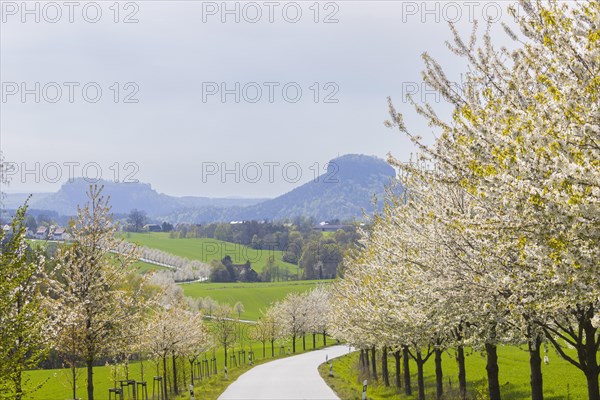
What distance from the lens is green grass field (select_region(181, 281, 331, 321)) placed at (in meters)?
156

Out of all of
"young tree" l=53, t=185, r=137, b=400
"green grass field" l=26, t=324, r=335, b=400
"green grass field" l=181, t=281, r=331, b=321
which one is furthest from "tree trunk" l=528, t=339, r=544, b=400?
"green grass field" l=181, t=281, r=331, b=321

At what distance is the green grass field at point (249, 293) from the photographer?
156 meters

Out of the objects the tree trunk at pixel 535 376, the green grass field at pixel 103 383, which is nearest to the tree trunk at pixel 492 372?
the tree trunk at pixel 535 376

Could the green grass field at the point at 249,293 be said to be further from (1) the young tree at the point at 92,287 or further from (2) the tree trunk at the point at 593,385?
(2) the tree trunk at the point at 593,385

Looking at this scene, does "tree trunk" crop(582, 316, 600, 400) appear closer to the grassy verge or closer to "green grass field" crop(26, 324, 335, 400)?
the grassy verge

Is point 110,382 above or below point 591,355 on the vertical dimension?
below

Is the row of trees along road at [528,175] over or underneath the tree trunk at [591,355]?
over

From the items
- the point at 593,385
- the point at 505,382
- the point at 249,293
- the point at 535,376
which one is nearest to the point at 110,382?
the point at 505,382

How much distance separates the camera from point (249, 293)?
546 ft

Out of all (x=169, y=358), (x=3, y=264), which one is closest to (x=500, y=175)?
(x=3, y=264)

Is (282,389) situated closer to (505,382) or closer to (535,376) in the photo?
(505,382)

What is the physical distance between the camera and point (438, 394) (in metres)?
25.5

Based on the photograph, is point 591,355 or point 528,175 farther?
point 591,355

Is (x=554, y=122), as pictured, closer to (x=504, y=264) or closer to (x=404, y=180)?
(x=504, y=264)
